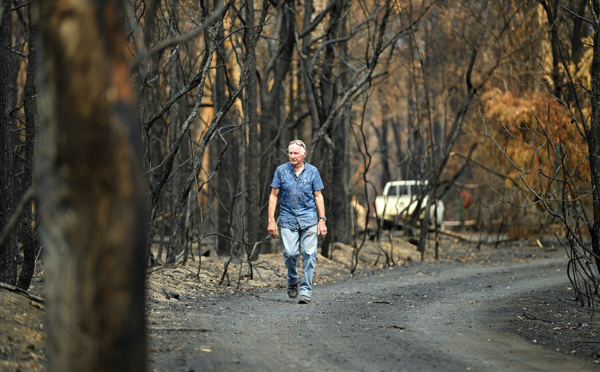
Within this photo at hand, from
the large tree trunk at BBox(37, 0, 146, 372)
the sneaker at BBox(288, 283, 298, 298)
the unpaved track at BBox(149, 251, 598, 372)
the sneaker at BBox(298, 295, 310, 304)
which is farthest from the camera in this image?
the sneaker at BBox(288, 283, 298, 298)

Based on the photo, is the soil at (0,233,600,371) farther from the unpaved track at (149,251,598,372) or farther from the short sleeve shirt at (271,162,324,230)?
the short sleeve shirt at (271,162,324,230)

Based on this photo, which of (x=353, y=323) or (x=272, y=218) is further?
(x=272, y=218)

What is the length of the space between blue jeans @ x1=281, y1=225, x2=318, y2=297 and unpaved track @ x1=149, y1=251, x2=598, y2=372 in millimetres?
301

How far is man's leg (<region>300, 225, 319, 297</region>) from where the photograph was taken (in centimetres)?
983

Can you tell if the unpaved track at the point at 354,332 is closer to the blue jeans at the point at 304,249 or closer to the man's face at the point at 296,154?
the blue jeans at the point at 304,249

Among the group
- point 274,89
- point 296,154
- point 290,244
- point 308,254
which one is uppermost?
point 274,89

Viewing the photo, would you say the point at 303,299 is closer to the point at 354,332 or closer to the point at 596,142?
the point at 354,332

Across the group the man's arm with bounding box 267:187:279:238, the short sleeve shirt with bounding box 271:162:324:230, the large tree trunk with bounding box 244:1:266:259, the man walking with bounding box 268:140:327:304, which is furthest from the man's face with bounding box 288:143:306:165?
the large tree trunk with bounding box 244:1:266:259

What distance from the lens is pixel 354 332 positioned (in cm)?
734

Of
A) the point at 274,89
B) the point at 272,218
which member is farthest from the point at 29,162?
the point at 274,89

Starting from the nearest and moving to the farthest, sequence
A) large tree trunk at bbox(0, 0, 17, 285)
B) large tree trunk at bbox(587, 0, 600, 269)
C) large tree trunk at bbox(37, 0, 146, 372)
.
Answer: large tree trunk at bbox(37, 0, 146, 372) < large tree trunk at bbox(0, 0, 17, 285) < large tree trunk at bbox(587, 0, 600, 269)

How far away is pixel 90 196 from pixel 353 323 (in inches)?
199

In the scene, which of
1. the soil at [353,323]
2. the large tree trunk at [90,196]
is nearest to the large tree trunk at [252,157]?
the soil at [353,323]

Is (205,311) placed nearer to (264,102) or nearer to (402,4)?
(264,102)
